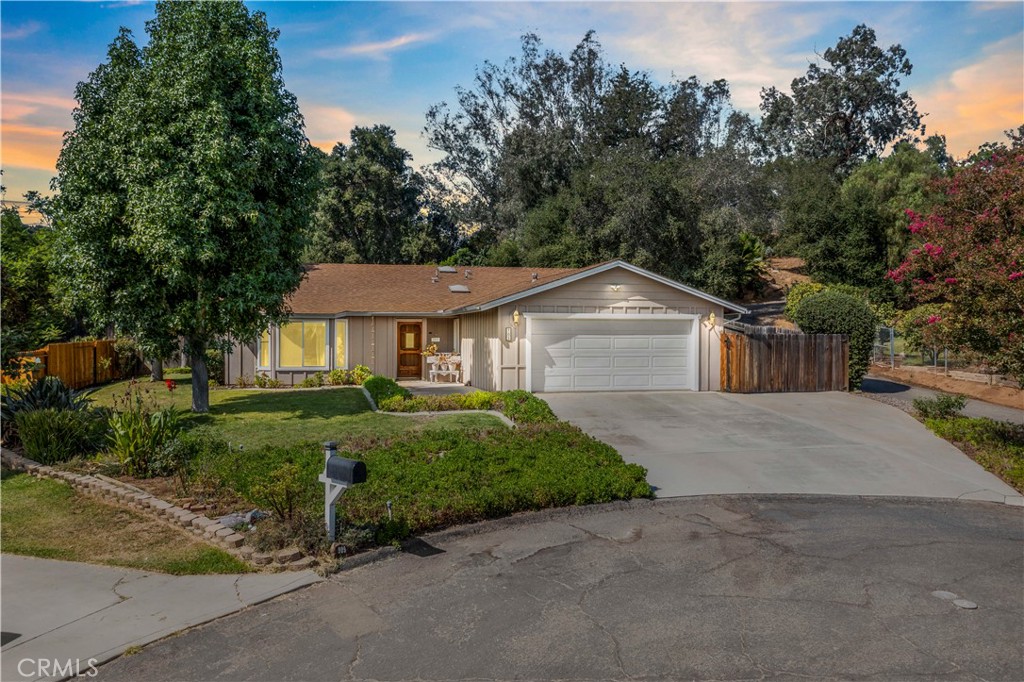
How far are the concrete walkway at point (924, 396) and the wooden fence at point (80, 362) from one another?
2419cm

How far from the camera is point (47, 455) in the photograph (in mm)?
10258

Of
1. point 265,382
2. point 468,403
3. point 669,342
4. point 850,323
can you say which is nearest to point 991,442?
point 850,323

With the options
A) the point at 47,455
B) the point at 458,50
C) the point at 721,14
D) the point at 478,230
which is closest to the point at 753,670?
the point at 47,455

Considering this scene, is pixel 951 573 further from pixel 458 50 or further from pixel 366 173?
pixel 366 173

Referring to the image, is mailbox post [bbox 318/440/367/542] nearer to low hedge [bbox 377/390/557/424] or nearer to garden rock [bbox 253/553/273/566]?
garden rock [bbox 253/553/273/566]

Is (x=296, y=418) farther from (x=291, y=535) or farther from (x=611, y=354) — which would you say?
(x=611, y=354)

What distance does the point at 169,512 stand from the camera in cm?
760

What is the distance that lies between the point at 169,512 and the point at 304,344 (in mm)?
14327

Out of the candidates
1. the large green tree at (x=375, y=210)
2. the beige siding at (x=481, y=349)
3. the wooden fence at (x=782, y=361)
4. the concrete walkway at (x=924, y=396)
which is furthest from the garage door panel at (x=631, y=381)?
the large green tree at (x=375, y=210)

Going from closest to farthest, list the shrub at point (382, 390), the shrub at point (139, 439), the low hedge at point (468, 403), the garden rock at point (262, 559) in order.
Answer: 1. the garden rock at point (262, 559)
2. the shrub at point (139, 439)
3. the low hedge at point (468, 403)
4. the shrub at point (382, 390)

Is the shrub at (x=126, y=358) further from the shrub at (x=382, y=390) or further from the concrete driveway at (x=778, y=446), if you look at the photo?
the concrete driveway at (x=778, y=446)

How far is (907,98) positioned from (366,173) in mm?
45266

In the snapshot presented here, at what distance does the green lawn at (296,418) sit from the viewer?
40.3 ft

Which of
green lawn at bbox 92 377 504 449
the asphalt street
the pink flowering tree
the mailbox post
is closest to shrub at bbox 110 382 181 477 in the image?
green lawn at bbox 92 377 504 449
